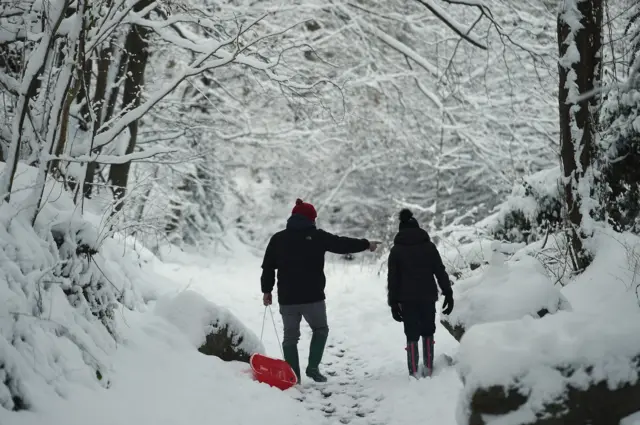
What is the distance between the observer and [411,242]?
5637mm

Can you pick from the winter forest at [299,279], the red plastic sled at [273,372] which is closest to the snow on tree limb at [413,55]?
the winter forest at [299,279]

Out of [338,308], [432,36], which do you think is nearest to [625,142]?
[338,308]

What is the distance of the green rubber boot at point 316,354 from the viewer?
575cm

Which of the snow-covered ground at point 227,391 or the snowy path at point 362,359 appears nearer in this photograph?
the snow-covered ground at point 227,391

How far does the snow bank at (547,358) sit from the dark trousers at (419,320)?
1721 millimetres

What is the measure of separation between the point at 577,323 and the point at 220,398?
2.66 metres


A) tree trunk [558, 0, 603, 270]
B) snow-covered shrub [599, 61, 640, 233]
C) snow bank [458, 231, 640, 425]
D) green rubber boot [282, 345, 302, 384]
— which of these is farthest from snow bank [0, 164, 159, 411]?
snow-covered shrub [599, 61, 640, 233]

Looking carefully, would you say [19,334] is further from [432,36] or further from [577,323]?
[432,36]

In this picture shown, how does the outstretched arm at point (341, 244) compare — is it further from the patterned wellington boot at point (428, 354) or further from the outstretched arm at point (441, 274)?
the patterned wellington boot at point (428, 354)

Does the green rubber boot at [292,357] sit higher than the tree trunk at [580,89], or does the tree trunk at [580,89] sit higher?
the tree trunk at [580,89]

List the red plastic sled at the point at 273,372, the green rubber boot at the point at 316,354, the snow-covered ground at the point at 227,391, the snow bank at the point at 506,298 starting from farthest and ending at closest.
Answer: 1. the green rubber boot at the point at 316,354
2. the red plastic sled at the point at 273,372
3. the snow bank at the point at 506,298
4. the snow-covered ground at the point at 227,391

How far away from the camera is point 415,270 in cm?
555

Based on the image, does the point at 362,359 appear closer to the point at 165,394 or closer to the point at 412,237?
the point at 412,237

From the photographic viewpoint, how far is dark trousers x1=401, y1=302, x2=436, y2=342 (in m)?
5.51
